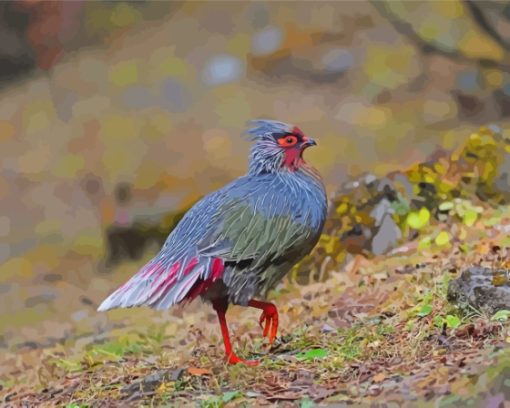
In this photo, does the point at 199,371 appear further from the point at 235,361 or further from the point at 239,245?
the point at 239,245

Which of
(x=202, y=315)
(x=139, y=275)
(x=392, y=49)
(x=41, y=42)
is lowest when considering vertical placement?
(x=202, y=315)

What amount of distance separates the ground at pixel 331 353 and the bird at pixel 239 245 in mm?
349

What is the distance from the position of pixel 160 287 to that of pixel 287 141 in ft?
3.72

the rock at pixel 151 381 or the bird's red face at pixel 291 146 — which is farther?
the bird's red face at pixel 291 146

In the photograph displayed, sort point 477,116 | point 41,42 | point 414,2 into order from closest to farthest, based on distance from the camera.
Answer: point 477,116
point 414,2
point 41,42

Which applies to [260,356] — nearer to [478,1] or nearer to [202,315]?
[202,315]

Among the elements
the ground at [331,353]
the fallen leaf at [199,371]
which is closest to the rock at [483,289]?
the ground at [331,353]

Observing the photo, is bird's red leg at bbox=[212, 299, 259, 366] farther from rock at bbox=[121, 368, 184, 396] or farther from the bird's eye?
the bird's eye

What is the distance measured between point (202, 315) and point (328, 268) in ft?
3.51

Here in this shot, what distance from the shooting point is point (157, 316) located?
793 cm

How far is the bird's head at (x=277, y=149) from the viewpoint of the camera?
509 centimetres

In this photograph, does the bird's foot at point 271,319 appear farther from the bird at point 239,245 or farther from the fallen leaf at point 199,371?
the fallen leaf at point 199,371

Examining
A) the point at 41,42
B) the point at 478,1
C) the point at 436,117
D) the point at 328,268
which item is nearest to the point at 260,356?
the point at 328,268

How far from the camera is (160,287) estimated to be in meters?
4.49
